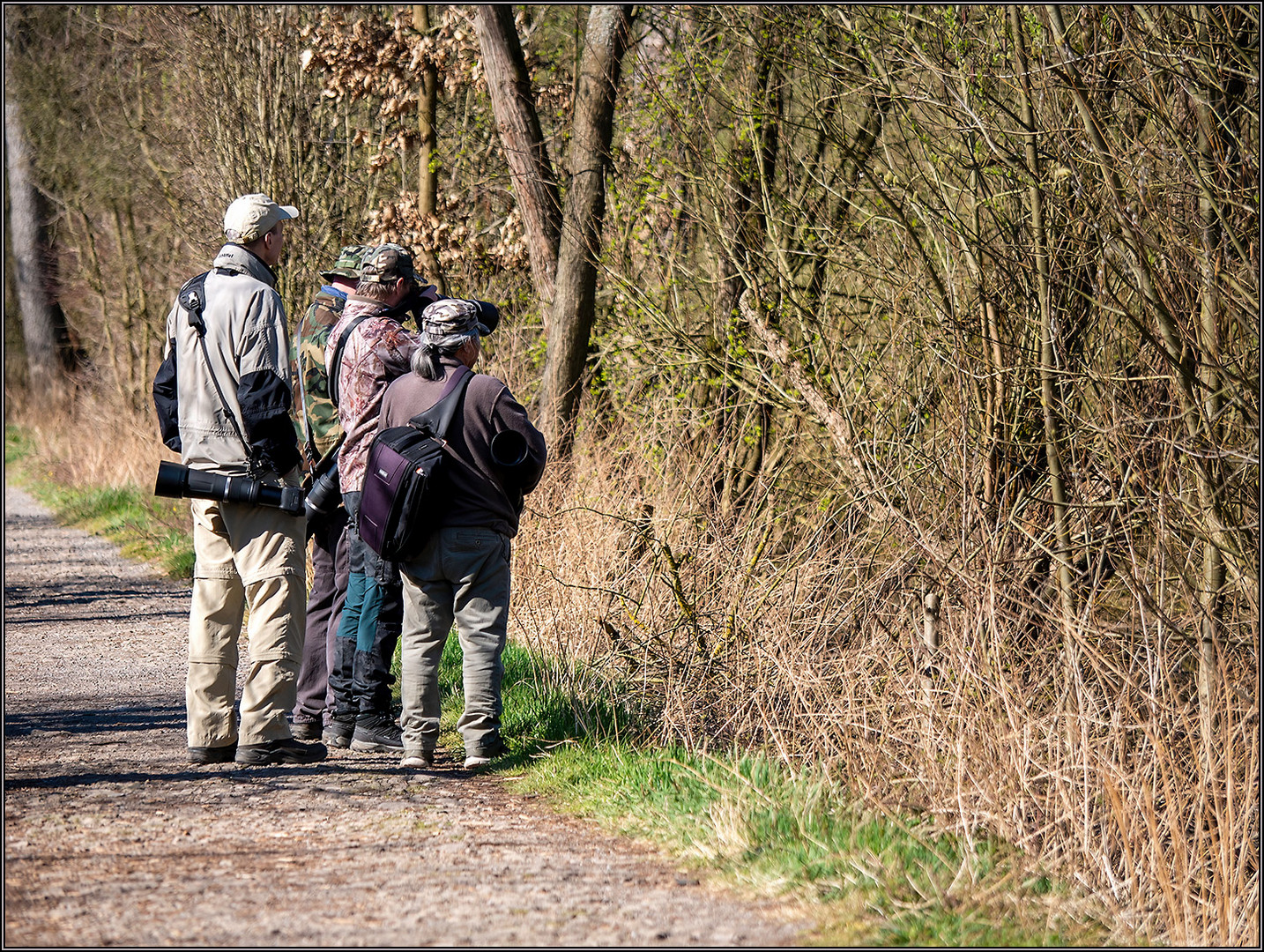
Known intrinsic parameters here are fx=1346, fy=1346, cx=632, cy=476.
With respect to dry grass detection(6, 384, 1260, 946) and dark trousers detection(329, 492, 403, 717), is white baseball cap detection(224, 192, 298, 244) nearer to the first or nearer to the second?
dark trousers detection(329, 492, 403, 717)

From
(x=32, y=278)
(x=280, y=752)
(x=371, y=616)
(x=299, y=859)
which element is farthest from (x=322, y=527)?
(x=32, y=278)

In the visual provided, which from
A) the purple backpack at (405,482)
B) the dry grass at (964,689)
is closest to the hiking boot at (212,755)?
the purple backpack at (405,482)

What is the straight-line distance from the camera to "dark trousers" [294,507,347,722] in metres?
5.91

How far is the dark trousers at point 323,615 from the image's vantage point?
19.4 feet

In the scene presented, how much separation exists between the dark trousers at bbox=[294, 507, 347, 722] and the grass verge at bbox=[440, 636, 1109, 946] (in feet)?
1.99

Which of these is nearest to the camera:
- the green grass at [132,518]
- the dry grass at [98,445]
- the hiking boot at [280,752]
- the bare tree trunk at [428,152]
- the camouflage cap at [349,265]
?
the hiking boot at [280,752]

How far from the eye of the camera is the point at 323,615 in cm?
606

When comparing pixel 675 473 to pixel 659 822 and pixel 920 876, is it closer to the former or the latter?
pixel 659 822

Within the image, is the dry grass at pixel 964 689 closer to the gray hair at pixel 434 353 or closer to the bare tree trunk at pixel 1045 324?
the bare tree trunk at pixel 1045 324

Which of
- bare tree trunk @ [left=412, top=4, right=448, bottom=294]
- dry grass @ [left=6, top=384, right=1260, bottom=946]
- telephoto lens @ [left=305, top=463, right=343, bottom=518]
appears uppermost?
bare tree trunk @ [left=412, top=4, right=448, bottom=294]

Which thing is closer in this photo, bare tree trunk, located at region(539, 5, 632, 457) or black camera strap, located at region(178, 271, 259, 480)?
black camera strap, located at region(178, 271, 259, 480)

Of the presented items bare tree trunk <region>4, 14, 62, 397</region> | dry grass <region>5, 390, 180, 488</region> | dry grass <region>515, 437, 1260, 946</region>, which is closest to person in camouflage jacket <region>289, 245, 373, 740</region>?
dry grass <region>515, 437, 1260, 946</region>

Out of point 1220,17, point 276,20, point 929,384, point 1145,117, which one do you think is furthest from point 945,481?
point 276,20

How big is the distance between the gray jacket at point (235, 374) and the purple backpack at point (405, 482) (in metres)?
0.34
